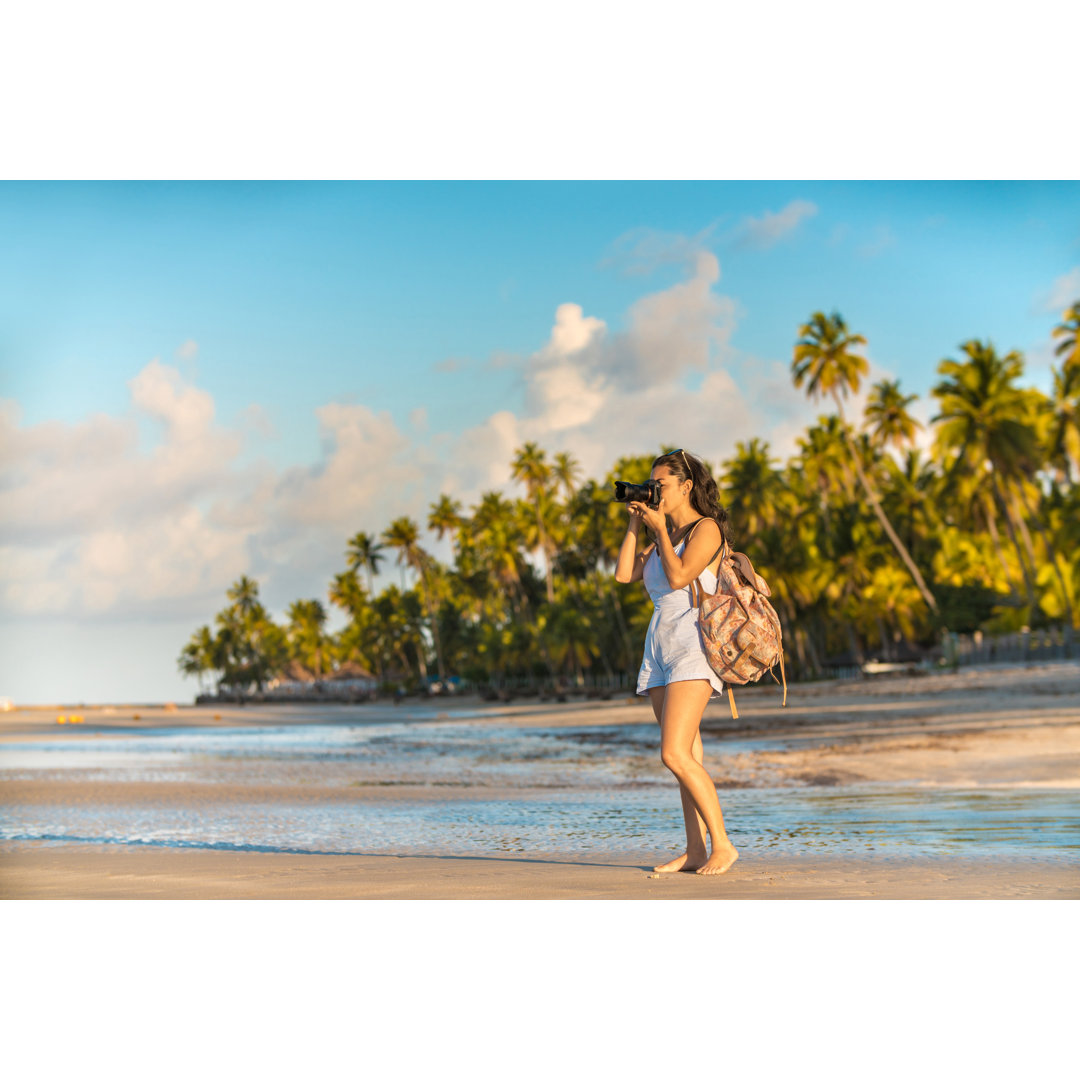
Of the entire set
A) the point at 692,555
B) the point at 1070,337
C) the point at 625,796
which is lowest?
the point at 625,796

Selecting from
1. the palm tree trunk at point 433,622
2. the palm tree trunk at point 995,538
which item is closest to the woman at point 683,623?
the palm tree trunk at point 995,538

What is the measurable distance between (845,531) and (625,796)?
127 ft

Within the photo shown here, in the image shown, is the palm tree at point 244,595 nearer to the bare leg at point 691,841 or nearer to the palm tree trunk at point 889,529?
the palm tree trunk at point 889,529

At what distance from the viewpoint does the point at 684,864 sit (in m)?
3.78

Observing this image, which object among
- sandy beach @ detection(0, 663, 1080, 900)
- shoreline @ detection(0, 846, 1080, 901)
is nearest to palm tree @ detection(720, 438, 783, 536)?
sandy beach @ detection(0, 663, 1080, 900)

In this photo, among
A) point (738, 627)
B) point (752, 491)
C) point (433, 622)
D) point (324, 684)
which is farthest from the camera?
point (324, 684)

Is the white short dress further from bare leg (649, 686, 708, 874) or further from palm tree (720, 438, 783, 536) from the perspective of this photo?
palm tree (720, 438, 783, 536)

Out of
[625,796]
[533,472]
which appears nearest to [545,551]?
[533,472]

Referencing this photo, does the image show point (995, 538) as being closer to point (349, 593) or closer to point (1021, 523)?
point (1021, 523)

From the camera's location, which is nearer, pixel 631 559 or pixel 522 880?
pixel 631 559

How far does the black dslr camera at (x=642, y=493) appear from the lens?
11.5 ft
